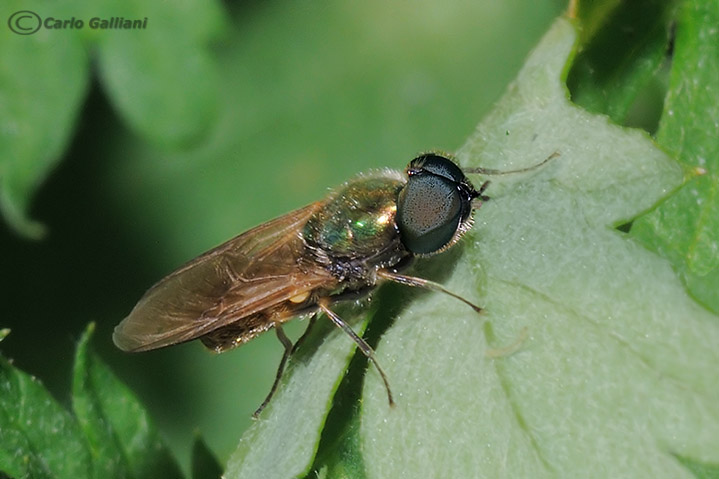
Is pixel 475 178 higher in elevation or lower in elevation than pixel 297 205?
higher

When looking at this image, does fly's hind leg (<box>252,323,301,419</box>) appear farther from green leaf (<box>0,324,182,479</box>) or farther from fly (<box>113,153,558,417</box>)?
green leaf (<box>0,324,182,479</box>)

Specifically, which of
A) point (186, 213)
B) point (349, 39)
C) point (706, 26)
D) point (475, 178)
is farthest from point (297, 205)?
point (706, 26)

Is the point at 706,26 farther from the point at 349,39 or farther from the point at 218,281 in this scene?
the point at 349,39

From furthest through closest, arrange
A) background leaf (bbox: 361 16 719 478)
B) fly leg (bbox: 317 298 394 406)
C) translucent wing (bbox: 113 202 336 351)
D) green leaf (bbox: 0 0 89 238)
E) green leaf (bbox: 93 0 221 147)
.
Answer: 1. green leaf (bbox: 93 0 221 147)
2. green leaf (bbox: 0 0 89 238)
3. translucent wing (bbox: 113 202 336 351)
4. fly leg (bbox: 317 298 394 406)
5. background leaf (bbox: 361 16 719 478)

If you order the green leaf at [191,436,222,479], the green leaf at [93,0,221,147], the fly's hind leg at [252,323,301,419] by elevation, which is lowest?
the green leaf at [191,436,222,479]

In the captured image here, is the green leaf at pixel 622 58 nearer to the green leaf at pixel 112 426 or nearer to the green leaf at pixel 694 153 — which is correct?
the green leaf at pixel 694 153

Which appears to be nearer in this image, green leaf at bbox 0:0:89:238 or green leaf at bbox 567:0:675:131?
green leaf at bbox 567:0:675:131

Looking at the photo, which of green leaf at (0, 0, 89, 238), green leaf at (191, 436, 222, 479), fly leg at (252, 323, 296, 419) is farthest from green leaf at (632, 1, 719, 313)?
green leaf at (0, 0, 89, 238)
